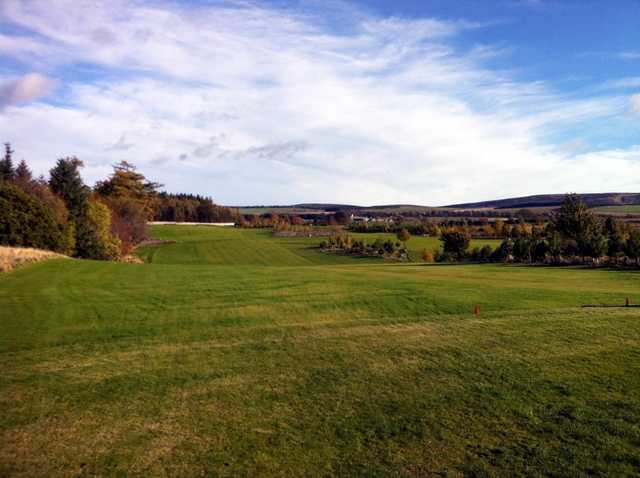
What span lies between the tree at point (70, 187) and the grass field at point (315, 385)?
31776 mm

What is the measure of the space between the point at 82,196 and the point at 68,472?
4653 centimetres

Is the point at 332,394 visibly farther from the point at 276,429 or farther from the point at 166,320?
the point at 166,320

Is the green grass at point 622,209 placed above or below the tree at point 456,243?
Answer: above

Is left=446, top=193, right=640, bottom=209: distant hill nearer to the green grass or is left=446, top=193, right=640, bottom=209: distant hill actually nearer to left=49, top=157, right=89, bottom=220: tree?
the green grass

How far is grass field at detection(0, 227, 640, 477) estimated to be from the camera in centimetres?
592

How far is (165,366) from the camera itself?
9484mm

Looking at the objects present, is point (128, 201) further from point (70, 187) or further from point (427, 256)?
point (427, 256)

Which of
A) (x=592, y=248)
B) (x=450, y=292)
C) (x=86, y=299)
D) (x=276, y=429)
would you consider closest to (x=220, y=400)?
(x=276, y=429)

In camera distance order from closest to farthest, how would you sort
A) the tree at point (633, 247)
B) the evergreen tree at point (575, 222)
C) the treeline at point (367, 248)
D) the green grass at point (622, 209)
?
the tree at point (633, 247)
the evergreen tree at point (575, 222)
the treeline at point (367, 248)
the green grass at point (622, 209)

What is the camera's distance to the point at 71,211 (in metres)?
44.4

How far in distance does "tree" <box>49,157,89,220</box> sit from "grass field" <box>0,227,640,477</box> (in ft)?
104

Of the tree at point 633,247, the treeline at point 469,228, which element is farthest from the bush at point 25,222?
the treeline at point 469,228

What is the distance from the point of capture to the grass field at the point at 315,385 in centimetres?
592

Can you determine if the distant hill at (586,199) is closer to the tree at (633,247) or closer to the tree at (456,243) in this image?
the tree at (456,243)
